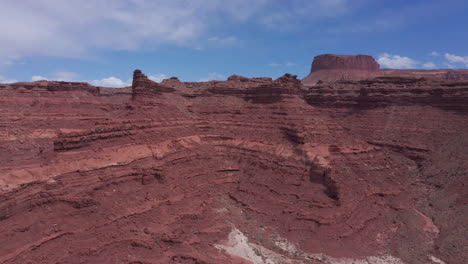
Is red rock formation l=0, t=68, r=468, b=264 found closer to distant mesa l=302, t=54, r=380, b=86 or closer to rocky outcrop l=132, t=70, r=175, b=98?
rocky outcrop l=132, t=70, r=175, b=98

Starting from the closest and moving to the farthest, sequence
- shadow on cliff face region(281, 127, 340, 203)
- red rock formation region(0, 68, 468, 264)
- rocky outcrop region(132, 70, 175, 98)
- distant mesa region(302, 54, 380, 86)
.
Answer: red rock formation region(0, 68, 468, 264), shadow on cliff face region(281, 127, 340, 203), rocky outcrop region(132, 70, 175, 98), distant mesa region(302, 54, 380, 86)

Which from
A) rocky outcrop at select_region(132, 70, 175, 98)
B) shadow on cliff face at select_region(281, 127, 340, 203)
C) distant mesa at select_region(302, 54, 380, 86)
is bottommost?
shadow on cliff face at select_region(281, 127, 340, 203)

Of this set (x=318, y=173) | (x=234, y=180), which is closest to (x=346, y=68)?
(x=318, y=173)

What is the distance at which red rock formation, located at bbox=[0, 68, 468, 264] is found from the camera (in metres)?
14.1

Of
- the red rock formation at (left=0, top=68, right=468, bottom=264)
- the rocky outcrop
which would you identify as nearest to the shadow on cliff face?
the red rock formation at (left=0, top=68, right=468, bottom=264)

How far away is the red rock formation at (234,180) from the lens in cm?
1409

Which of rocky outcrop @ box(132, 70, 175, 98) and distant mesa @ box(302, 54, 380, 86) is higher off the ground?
distant mesa @ box(302, 54, 380, 86)

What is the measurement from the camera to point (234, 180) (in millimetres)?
23906

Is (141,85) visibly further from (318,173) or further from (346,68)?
(346,68)

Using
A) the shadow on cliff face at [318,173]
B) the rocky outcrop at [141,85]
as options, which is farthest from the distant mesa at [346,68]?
the rocky outcrop at [141,85]

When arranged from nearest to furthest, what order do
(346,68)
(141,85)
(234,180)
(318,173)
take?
(318,173), (234,180), (141,85), (346,68)

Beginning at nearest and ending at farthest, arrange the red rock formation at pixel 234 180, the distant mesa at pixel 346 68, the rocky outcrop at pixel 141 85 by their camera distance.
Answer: the red rock formation at pixel 234 180, the rocky outcrop at pixel 141 85, the distant mesa at pixel 346 68

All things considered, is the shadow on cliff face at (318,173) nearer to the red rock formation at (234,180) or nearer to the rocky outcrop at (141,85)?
the red rock formation at (234,180)

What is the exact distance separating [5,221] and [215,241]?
10.5 metres
